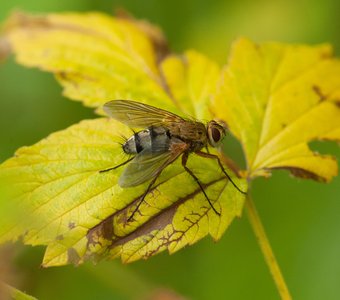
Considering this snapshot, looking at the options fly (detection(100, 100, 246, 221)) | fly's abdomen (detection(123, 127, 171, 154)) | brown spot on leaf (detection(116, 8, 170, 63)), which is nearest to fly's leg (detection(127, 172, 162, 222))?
fly (detection(100, 100, 246, 221))

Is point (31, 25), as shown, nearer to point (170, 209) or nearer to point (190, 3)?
point (170, 209)

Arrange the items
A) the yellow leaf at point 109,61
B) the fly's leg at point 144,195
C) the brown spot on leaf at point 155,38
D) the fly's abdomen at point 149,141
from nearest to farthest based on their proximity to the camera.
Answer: the fly's leg at point 144,195 < the fly's abdomen at point 149,141 < the yellow leaf at point 109,61 < the brown spot on leaf at point 155,38

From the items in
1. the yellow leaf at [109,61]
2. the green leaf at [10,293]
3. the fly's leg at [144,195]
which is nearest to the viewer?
the green leaf at [10,293]

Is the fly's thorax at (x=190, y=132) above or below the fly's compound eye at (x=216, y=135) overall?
above

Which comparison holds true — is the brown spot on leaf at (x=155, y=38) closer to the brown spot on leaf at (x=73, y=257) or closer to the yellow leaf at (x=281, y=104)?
the yellow leaf at (x=281, y=104)

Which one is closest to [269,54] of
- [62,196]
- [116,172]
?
[116,172]

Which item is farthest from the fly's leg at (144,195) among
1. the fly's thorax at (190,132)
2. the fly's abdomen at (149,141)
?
the fly's thorax at (190,132)

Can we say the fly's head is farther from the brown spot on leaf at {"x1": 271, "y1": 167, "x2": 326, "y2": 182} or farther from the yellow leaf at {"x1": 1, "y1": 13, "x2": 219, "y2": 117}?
the brown spot on leaf at {"x1": 271, "y1": 167, "x2": 326, "y2": 182}
